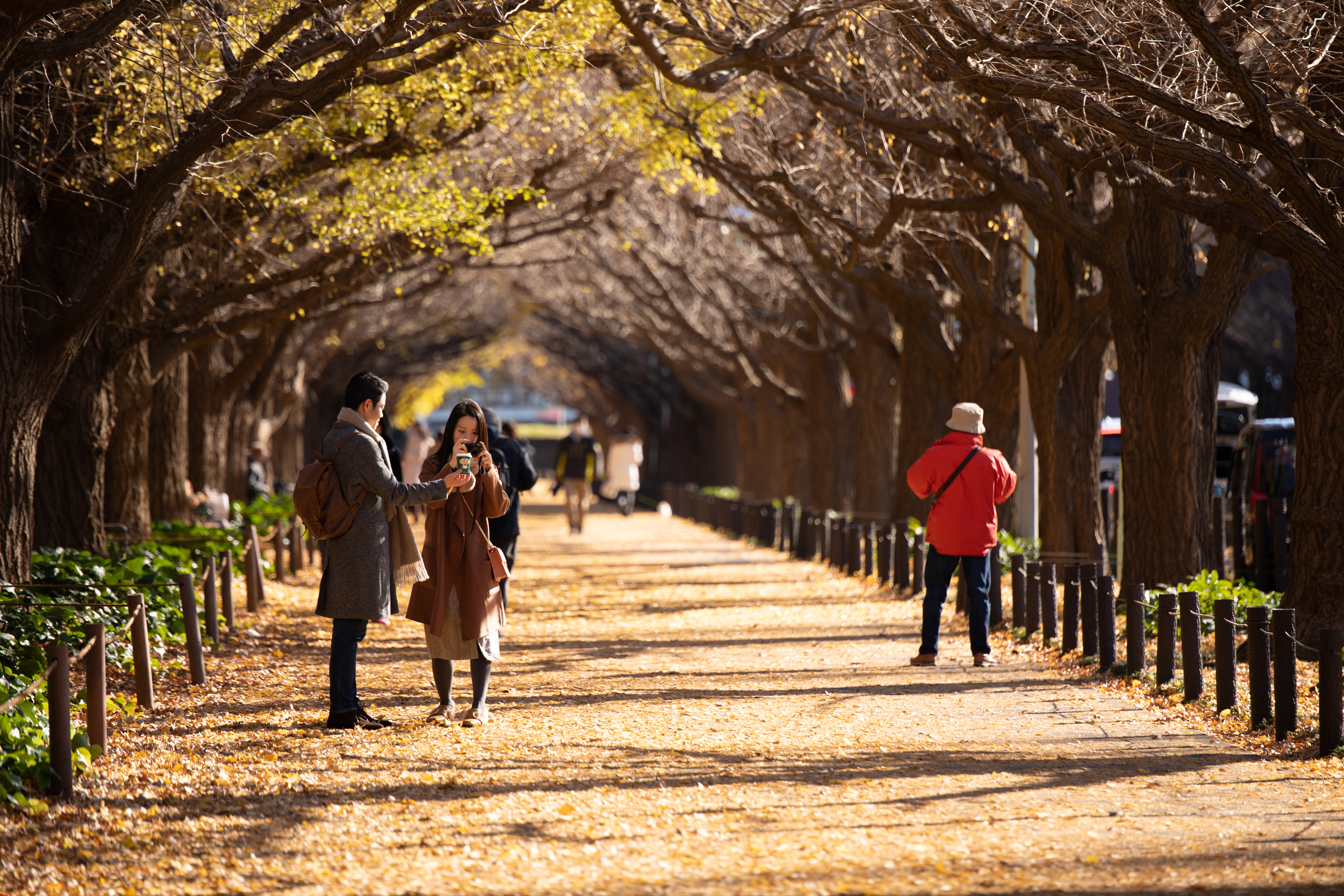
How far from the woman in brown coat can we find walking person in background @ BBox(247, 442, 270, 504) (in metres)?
17.4

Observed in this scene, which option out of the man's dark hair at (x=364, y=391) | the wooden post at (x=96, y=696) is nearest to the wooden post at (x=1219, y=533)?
the man's dark hair at (x=364, y=391)

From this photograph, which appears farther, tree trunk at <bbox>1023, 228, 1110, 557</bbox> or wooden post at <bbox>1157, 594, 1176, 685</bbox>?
tree trunk at <bbox>1023, 228, 1110, 557</bbox>

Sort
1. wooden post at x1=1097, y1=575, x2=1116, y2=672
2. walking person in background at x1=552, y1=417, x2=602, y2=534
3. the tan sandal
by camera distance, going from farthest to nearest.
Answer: walking person in background at x1=552, y1=417, x2=602, y2=534 → wooden post at x1=1097, y1=575, x2=1116, y2=672 → the tan sandal

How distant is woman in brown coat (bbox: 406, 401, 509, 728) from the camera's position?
770cm

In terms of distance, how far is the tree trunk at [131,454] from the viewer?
14430 millimetres

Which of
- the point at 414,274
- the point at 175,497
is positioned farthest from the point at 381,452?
the point at 414,274

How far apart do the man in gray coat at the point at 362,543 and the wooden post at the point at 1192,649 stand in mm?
4445

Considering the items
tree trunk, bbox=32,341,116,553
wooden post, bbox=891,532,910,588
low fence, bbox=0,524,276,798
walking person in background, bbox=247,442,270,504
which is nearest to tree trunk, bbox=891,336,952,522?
wooden post, bbox=891,532,910,588

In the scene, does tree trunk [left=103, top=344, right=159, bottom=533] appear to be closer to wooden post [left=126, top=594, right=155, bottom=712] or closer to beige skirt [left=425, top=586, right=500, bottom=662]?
wooden post [left=126, top=594, right=155, bottom=712]

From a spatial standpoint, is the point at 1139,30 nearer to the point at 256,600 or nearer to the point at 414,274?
the point at 256,600

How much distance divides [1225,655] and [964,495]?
2.43m

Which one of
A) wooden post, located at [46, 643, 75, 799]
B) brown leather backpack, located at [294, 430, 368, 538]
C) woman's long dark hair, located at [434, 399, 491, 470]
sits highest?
woman's long dark hair, located at [434, 399, 491, 470]

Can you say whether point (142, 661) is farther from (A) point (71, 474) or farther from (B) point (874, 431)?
(B) point (874, 431)

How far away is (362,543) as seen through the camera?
7648 mm
